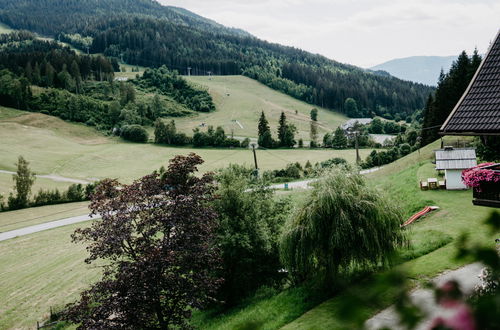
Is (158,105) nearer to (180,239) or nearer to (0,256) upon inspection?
(0,256)

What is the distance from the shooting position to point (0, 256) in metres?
40.7

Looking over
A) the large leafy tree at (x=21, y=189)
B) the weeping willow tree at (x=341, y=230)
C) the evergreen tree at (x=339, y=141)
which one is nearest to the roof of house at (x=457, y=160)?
the weeping willow tree at (x=341, y=230)

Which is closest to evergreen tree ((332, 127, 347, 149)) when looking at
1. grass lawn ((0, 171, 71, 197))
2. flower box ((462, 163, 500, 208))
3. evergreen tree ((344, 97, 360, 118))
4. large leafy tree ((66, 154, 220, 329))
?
grass lawn ((0, 171, 71, 197))

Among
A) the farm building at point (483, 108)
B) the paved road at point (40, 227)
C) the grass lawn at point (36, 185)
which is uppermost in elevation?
the farm building at point (483, 108)

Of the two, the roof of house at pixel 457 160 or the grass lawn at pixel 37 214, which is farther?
the grass lawn at pixel 37 214

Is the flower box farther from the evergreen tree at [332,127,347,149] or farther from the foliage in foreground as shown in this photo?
the evergreen tree at [332,127,347,149]

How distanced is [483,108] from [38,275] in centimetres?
3625

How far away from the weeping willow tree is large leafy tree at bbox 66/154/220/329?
3.95 m

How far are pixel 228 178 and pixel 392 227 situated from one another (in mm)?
9330

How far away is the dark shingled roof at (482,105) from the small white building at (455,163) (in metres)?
20.6

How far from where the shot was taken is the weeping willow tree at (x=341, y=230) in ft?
55.8

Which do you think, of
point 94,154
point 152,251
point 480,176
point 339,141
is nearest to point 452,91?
point 480,176

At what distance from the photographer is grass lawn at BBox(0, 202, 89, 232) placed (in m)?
52.4

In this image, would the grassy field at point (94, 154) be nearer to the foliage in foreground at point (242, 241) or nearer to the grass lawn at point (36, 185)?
the grass lawn at point (36, 185)
